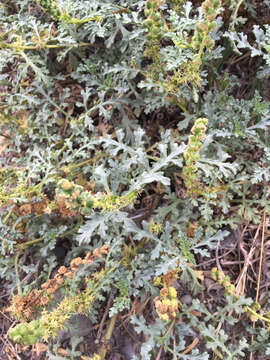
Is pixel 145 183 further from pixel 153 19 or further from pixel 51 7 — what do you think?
pixel 51 7

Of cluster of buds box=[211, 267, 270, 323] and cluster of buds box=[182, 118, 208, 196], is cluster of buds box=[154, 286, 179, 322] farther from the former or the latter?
cluster of buds box=[182, 118, 208, 196]

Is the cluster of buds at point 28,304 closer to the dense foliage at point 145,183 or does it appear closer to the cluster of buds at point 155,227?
the dense foliage at point 145,183

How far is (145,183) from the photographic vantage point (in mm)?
1938

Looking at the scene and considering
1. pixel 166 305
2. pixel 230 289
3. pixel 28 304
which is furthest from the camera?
pixel 28 304

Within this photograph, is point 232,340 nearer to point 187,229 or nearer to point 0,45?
point 187,229

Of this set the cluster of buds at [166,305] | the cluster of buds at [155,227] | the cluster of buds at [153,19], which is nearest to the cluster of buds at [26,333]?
the cluster of buds at [166,305]

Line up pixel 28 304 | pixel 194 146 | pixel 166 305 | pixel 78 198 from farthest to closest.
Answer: pixel 28 304, pixel 166 305, pixel 194 146, pixel 78 198

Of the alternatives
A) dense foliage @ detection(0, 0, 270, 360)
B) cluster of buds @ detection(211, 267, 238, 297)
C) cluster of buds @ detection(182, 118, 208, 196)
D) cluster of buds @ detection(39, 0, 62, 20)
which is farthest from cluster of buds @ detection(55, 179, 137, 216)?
cluster of buds @ detection(39, 0, 62, 20)

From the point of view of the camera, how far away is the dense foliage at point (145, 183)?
209 centimetres

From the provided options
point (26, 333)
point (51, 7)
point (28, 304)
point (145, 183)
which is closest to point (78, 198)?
point (145, 183)

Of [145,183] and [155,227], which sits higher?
[145,183]

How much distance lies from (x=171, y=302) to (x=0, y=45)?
2005 millimetres

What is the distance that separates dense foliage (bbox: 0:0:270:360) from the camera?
6.84 ft

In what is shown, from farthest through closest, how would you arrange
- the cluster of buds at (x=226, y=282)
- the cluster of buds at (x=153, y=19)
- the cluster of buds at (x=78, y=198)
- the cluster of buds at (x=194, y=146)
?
the cluster of buds at (x=226, y=282), the cluster of buds at (x=153, y=19), the cluster of buds at (x=194, y=146), the cluster of buds at (x=78, y=198)
